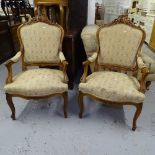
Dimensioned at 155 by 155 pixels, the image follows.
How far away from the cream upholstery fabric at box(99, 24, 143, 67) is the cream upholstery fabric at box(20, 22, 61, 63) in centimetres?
52

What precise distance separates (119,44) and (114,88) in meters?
0.57

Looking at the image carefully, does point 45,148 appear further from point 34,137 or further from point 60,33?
point 60,33

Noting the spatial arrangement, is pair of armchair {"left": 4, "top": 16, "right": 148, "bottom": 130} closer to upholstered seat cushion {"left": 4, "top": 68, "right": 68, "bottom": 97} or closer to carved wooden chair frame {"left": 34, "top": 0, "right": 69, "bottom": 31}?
upholstered seat cushion {"left": 4, "top": 68, "right": 68, "bottom": 97}

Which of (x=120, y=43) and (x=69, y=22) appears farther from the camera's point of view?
(x=69, y=22)

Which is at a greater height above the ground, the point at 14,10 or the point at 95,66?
the point at 14,10

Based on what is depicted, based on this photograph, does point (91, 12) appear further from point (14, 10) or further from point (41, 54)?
point (14, 10)

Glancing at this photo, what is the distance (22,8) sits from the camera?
183 inches

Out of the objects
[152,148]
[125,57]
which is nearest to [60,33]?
[125,57]

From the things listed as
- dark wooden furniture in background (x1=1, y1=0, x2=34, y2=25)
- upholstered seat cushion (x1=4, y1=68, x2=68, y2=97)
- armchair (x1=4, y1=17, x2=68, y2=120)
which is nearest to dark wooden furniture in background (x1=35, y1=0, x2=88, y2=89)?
armchair (x1=4, y1=17, x2=68, y2=120)

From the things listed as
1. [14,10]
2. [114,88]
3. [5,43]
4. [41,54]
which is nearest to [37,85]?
[41,54]

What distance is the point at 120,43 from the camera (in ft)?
6.59

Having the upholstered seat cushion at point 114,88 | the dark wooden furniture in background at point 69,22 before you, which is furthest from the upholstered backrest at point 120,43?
the dark wooden furniture in background at point 69,22

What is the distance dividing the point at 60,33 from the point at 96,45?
468mm

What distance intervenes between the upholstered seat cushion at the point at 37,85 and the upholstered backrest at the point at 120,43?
2.01ft
